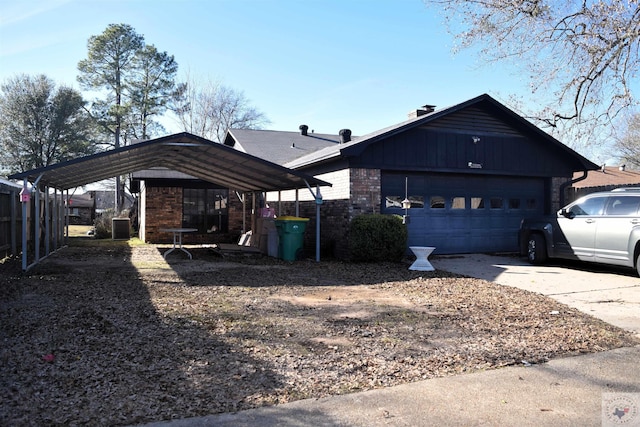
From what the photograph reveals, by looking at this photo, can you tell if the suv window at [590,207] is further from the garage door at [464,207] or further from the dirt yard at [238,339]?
the garage door at [464,207]

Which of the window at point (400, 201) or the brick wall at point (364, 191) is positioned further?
the window at point (400, 201)

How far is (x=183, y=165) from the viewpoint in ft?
48.9

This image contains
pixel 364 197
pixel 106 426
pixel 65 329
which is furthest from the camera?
pixel 364 197

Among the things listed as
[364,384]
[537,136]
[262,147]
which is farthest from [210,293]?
[262,147]

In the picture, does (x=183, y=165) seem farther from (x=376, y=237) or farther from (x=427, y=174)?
(x=427, y=174)

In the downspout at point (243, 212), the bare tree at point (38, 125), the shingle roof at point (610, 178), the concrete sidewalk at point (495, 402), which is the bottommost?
the concrete sidewalk at point (495, 402)

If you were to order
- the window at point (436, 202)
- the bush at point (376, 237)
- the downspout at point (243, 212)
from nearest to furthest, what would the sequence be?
1. the bush at point (376, 237)
2. the window at point (436, 202)
3. the downspout at point (243, 212)

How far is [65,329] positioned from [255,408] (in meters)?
3.11

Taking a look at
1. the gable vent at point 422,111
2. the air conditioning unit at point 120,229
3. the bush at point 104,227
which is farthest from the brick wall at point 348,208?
the bush at point 104,227

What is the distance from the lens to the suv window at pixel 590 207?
10.4 meters

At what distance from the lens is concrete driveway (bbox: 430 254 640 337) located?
22.9ft

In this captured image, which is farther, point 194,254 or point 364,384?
point 194,254

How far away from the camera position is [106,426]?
320cm

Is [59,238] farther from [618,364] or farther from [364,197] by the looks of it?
[618,364]
